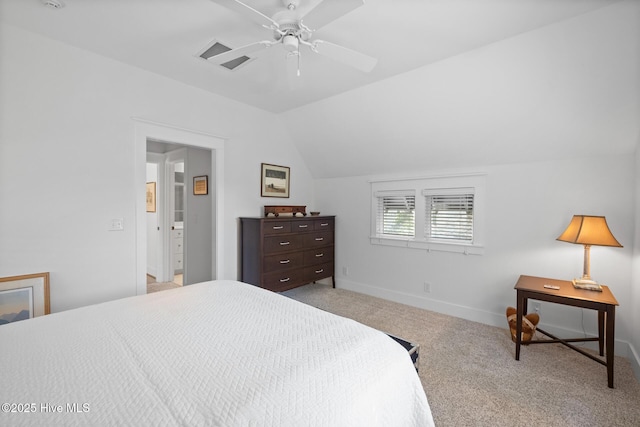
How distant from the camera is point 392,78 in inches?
112

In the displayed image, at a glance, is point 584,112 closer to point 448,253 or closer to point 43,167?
point 448,253

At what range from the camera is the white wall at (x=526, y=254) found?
8.22 ft

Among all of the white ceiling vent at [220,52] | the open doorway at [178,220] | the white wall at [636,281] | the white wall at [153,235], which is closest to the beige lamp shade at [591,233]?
the white wall at [636,281]

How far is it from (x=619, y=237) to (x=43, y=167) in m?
5.01

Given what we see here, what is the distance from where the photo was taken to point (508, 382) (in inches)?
82.4

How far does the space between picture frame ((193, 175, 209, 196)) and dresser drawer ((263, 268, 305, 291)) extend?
151 cm

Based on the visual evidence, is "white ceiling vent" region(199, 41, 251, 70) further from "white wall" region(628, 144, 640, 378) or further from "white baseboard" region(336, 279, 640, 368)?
"white wall" region(628, 144, 640, 378)

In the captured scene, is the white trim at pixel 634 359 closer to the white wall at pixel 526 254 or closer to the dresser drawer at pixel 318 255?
the white wall at pixel 526 254

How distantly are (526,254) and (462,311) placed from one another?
969 mm

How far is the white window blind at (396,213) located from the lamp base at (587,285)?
1.73 meters

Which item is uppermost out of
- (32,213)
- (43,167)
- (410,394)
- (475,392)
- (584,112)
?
(584,112)

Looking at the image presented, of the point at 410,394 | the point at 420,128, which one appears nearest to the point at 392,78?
the point at 420,128

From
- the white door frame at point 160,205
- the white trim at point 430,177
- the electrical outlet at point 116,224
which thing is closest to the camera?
the electrical outlet at point 116,224

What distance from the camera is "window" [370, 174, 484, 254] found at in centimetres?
328
